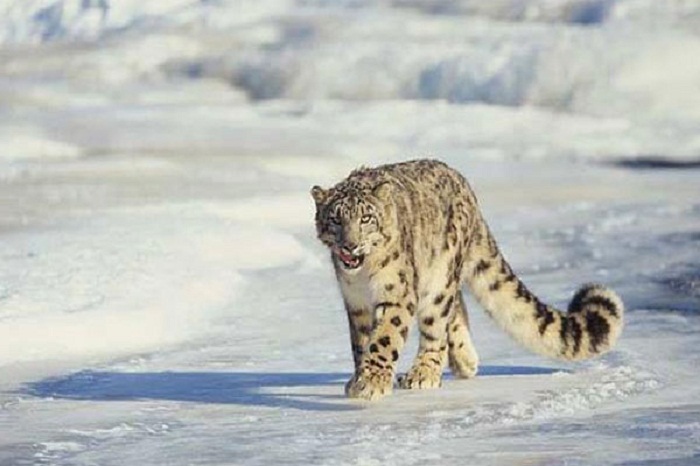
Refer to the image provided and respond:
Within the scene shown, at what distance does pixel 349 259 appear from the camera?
800cm

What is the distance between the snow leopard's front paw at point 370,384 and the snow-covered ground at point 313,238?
0.12 meters

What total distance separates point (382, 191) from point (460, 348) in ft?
4.09

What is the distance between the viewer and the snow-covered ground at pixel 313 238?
757 cm

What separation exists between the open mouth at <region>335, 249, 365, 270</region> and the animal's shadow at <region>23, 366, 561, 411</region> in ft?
1.92

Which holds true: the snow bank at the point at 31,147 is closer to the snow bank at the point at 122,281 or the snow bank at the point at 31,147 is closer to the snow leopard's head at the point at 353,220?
the snow bank at the point at 122,281

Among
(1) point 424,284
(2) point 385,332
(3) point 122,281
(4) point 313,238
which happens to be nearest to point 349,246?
(2) point 385,332

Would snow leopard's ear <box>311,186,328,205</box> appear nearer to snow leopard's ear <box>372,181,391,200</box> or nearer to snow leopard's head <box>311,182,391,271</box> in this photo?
snow leopard's head <box>311,182,391,271</box>

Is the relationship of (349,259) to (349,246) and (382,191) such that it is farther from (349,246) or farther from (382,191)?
(382,191)

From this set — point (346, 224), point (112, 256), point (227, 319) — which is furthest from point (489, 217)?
point (346, 224)

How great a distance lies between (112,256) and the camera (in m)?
13.4

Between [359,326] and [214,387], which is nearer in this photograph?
[359,326]

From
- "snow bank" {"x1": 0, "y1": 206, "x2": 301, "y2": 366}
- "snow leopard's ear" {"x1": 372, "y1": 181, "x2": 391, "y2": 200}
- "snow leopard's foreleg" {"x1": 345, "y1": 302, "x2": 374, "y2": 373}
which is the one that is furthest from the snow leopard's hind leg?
"snow bank" {"x1": 0, "y1": 206, "x2": 301, "y2": 366}

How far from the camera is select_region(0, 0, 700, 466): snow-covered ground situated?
7.57m

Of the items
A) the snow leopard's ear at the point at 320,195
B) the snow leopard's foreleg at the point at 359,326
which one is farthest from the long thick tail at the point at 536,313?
the snow leopard's ear at the point at 320,195
